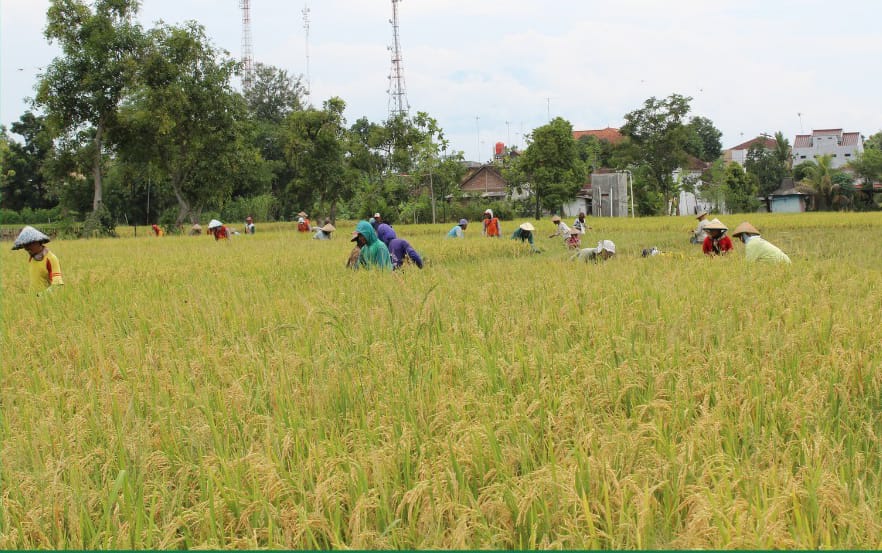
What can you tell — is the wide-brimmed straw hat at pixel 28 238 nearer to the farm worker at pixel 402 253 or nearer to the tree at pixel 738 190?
the farm worker at pixel 402 253

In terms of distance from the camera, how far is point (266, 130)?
47062 millimetres

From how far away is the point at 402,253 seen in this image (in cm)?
939

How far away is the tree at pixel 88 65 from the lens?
27141 mm

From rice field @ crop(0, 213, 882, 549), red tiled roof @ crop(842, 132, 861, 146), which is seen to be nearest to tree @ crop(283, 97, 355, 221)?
rice field @ crop(0, 213, 882, 549)

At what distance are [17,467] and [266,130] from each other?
47.0 meters

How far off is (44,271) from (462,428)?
6413mm

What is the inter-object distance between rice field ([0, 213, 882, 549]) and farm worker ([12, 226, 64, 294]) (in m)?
1.65

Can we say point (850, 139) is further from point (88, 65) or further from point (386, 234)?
point (386, 234)

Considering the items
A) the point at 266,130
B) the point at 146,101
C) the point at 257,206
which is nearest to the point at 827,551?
the point at 146,101

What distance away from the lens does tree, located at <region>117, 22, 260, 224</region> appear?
27.9 metres

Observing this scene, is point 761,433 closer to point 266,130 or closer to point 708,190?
point 266,130

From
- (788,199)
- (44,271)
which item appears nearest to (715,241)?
(44,271)

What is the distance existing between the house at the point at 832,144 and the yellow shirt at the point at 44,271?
8529 cm

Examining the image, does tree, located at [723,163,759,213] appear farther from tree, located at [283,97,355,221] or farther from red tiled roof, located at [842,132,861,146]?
red tiled roof, located at [842,132,861,146]
